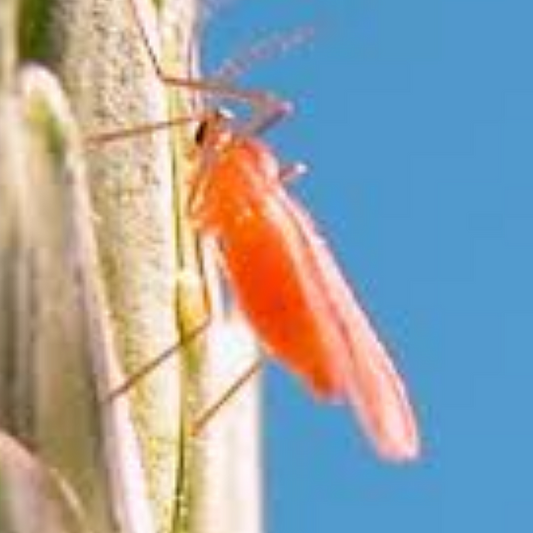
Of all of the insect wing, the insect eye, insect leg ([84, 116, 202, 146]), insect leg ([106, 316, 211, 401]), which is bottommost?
the insect wing

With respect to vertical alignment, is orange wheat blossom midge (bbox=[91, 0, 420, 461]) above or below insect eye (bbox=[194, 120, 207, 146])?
below

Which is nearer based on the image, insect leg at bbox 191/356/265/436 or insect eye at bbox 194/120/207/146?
insect leg at bbox 191/356/265/436

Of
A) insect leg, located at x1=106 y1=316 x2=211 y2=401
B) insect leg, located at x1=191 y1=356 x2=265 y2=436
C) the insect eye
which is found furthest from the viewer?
the insect eye

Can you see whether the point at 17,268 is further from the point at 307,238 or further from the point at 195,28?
the point at 307,238

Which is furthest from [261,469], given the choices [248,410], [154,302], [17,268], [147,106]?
[17,268]

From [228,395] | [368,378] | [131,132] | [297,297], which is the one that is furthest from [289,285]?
[131,132]

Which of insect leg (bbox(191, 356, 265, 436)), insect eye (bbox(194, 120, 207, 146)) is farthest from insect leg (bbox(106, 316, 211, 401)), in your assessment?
insect eye (bbox(194, 120, 207, 146))

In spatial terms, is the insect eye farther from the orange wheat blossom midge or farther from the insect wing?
the insect wing

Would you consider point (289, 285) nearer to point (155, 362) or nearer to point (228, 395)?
point (228, 395)

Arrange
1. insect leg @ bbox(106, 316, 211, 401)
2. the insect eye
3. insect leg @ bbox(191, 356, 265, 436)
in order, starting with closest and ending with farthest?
insect leg @ bbox(106, 316, 211, 401)
insect leg @ bbox(191, 356, 265, 436)
the insect eye
